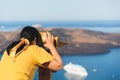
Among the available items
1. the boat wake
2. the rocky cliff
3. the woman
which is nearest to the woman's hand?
the woman

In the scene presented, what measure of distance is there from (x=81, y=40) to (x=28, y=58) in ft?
5.99

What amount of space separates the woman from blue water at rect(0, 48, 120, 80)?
→ 166 cm

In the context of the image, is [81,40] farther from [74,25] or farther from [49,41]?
[49,41]

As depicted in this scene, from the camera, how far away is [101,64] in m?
3.68

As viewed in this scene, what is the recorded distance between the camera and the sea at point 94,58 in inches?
144

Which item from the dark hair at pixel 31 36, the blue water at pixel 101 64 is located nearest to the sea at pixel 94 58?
the blue water at pixel 101 64

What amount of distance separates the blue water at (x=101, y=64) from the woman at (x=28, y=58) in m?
1.66

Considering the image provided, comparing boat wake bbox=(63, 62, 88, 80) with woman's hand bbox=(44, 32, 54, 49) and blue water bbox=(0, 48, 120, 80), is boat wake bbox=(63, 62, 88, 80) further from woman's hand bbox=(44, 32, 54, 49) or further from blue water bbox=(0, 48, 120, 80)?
woman's hand bbox=(44, 32, 54, 49)

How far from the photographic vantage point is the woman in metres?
1.92

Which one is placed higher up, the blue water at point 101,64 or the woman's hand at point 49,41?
the woman's hand at point 49,41

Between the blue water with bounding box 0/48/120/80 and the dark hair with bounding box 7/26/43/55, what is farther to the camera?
the blue water with bounding box 0/48/120/80

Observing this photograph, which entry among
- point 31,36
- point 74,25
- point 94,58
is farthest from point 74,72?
point 31,36

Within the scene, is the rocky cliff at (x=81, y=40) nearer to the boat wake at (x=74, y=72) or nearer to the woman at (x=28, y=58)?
the boat wake at (x=74, y=72)

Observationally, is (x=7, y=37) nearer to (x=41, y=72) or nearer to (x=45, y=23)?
(x=45, y=23)
